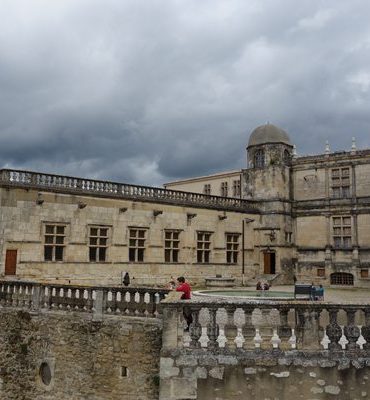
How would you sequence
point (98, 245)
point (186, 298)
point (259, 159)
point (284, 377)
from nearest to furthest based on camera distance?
point (284, 377) < point (186, 298) < point (98, 245) < point (259, 159)

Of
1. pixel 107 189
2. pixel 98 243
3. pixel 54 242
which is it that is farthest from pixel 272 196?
pixel 54 242

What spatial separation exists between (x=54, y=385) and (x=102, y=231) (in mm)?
11454

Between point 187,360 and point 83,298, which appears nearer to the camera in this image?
point 187,360

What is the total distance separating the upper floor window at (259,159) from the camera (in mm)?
29125

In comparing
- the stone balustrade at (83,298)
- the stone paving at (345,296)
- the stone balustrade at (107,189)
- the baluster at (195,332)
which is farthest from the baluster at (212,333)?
the stone balustrade at (107,189)

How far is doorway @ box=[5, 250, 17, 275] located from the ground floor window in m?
18.0

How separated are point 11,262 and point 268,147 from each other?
16.7 metres

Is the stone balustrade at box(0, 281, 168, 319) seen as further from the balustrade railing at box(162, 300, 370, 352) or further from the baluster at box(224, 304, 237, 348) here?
the baluster at box(224, 304, 237, 348)

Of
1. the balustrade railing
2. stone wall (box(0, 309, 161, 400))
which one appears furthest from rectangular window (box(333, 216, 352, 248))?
stone wall (box(0, 309, 161, 400))

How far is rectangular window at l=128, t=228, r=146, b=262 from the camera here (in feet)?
73.7

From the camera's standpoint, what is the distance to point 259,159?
29.4 metres

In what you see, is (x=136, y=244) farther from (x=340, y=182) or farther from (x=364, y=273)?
(x=364, y=273)

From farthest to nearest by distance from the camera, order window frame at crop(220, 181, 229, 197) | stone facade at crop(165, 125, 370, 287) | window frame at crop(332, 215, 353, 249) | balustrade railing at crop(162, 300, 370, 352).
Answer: window frame at crop(220, 181, 229, 197)
window frame at crop(332, 215, 353, 249)
stone facade at crop(165, 125, 370, 287)
balustrade railing at crop(162, 300, 370, 352)

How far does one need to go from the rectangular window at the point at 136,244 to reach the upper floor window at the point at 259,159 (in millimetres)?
9835
